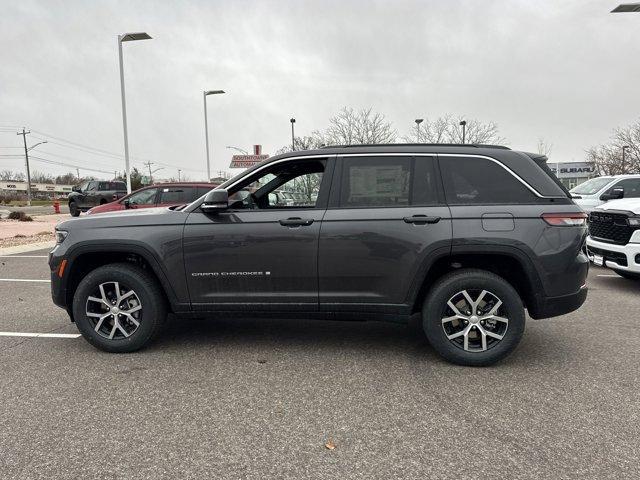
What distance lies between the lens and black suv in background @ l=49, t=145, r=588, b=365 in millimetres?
3859

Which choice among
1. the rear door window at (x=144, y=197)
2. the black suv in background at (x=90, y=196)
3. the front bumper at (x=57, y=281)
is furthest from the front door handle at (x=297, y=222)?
the black suv in background at (x=90, y=196)

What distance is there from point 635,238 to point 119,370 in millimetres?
6727

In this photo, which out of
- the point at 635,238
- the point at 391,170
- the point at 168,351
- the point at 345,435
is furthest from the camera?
the point at 635,238

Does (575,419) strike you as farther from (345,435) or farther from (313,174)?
(313,174)

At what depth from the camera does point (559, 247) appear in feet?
12.5

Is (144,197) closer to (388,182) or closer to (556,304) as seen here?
(388,182)

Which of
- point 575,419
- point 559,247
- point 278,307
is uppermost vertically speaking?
point 559,247

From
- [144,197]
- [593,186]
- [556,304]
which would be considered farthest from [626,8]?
[144,197]

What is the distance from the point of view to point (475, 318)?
3914mm

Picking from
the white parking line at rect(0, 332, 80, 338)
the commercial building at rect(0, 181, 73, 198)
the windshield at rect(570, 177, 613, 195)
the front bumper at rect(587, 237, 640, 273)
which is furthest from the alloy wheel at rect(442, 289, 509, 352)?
the commercial building at rect(0, 181, 73, 198)

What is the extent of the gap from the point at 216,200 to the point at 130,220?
90 centimetres

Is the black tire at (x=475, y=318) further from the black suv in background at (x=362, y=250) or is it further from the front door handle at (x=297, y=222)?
the front door handle at (x=297, y=222)

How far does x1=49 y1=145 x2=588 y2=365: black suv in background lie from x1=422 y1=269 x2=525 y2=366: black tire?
11 mm

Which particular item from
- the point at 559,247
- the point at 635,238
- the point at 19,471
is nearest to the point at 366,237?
the point at 559,247
